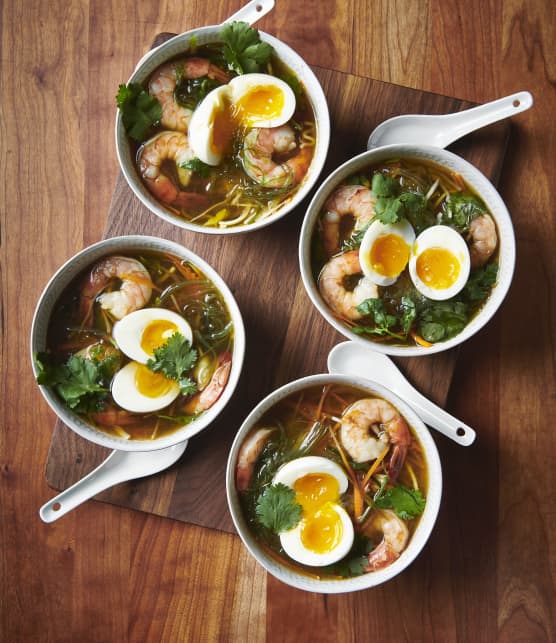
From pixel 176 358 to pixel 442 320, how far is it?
863 millimetres

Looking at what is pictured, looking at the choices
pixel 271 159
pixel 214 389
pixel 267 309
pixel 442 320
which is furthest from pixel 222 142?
pixel 442 320

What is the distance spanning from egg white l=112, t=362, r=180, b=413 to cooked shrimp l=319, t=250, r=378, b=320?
1.89 ft

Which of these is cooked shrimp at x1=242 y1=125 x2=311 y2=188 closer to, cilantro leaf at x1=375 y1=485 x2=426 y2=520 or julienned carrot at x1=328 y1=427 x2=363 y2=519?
julienned carrot at x1=328 y1=427 x2=363 y2=519

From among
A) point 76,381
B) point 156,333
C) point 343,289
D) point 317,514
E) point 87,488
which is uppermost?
point 343,289

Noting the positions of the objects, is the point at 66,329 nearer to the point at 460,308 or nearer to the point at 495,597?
the point at 460,308

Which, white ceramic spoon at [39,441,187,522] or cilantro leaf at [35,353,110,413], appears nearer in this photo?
cilantro leaf at [35,353,110,413]

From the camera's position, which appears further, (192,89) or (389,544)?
(192,89)

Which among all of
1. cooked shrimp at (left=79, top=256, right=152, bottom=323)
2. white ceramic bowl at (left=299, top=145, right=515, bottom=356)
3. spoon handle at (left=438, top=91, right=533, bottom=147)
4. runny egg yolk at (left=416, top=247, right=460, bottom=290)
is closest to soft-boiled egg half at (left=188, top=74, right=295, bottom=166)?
white ceramic bowl at (left=299, top=145, right=515, bottom=356)

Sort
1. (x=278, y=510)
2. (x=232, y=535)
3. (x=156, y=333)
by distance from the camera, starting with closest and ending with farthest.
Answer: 1. (x=278, y=510)
2. (x=156, y=333)
3. (x=232, y=535)

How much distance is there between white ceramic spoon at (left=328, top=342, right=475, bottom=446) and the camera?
2062 mm

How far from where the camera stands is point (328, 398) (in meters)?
2.03

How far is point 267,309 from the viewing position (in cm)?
213

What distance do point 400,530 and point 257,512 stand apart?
17.8 inches

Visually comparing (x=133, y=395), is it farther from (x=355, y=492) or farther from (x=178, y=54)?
(x=178, y=54)
